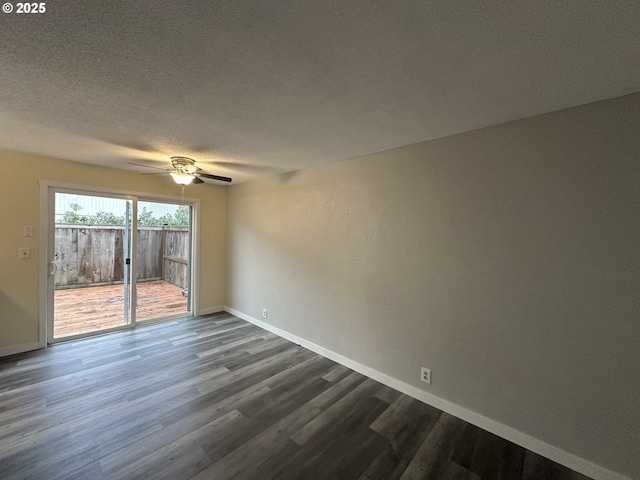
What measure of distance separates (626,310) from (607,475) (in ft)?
A: 3.41

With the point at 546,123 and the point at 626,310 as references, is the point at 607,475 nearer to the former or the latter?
the point at 626,310

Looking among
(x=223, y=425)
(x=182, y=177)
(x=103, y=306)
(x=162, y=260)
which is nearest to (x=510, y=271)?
(x=223, y=425)

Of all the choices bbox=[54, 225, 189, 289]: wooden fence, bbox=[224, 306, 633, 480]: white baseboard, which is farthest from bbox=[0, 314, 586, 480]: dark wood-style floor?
bbox=[54, 225, 189, 289]: wooden fence

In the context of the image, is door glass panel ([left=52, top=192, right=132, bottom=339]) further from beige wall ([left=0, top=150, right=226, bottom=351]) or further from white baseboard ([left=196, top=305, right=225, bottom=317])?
white baseboard ([left=196, top=305, right=225, bottom=317])

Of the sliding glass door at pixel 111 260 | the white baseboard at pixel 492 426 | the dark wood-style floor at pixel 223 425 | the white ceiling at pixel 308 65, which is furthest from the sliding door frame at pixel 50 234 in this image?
the white baseboard at pixel 492 426

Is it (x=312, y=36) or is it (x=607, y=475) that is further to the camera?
(x=607, y=475)

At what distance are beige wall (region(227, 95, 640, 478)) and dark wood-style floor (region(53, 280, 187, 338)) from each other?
10.6 ft

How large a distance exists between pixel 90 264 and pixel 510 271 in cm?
527

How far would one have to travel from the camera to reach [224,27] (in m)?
1.12

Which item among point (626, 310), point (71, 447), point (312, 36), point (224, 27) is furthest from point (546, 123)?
point (71, 447)

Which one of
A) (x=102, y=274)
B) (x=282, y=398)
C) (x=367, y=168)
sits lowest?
(x=282, y=398)

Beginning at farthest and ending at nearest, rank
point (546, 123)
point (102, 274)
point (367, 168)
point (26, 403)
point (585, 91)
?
1. point (102, 274)
2. point (367, 168)
3. point (26, 403)
4. point (546, 123)
5. point (585, 91)

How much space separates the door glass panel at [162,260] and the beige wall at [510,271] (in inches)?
116

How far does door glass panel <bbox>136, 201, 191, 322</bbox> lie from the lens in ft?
14.0
